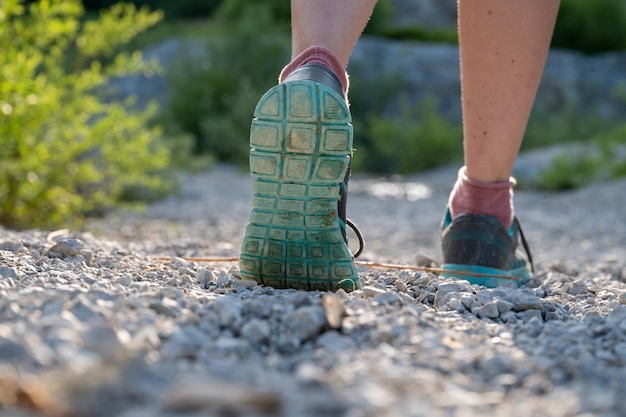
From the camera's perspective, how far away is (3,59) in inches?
110

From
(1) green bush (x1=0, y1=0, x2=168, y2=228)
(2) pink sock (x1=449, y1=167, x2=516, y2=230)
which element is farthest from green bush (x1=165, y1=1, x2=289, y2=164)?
(2) pink sock (x1=449, y1=167, x2=516, y2=230)

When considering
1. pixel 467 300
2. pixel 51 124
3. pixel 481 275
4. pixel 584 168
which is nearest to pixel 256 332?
pixel 467 300

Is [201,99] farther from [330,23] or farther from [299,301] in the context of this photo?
[299,301]

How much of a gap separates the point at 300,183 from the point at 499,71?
0.65 metres

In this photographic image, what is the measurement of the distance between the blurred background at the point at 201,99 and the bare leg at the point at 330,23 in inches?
54.9

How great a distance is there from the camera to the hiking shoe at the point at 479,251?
186 centimetres

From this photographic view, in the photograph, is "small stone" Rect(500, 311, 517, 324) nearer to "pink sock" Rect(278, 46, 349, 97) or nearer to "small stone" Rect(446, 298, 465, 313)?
"small stone" Rect(446, 298, 465, 313)

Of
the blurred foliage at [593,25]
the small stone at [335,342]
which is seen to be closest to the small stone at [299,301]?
the small stone at [335,342]

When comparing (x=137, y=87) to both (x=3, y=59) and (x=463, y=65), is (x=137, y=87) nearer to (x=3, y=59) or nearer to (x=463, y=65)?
(x=3, y=59)

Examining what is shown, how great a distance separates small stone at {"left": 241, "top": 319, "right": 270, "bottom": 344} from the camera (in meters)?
1.09

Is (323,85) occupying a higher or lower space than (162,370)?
higher

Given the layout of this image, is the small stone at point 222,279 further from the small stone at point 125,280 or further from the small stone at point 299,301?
the small stone at point 299,301

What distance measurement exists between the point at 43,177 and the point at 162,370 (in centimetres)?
250

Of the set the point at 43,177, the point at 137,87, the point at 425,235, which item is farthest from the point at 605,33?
the point at 43,177
